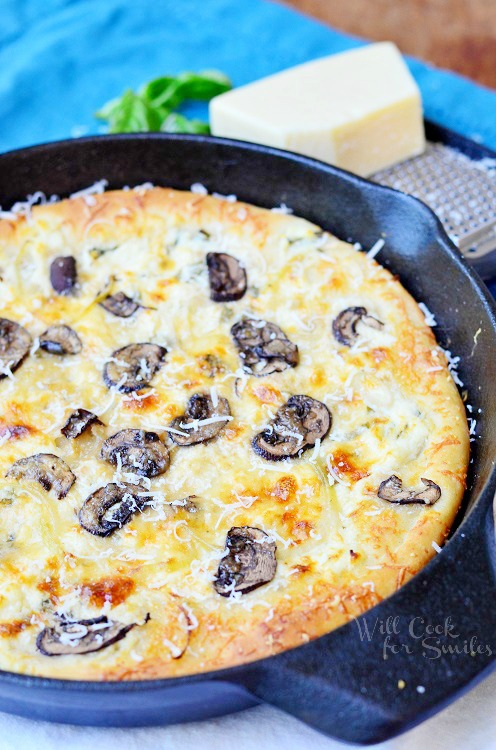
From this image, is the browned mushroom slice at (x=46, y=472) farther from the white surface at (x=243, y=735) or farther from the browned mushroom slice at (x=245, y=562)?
the white surface at (x=243, y=735)

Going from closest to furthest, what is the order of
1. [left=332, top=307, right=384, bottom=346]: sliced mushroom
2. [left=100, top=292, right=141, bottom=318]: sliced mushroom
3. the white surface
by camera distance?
1. the white surface
2. [left=332, top=307, right=384, bottom=346]: sliced mushroom
3. [left=100, top=292, right=141, bottom=318]: sliced mushroom

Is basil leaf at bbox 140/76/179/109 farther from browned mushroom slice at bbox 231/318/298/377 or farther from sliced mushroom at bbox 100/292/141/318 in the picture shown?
browned mushroom slice at bbox 231/318/298/377

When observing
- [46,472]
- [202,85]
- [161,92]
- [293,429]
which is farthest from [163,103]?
[46,472]

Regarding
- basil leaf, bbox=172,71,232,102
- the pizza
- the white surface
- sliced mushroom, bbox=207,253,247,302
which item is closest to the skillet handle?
the pizza

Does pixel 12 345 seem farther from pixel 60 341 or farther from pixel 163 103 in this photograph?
pixel 163 103

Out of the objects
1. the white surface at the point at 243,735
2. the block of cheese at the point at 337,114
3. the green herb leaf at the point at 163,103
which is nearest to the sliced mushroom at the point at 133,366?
the white surface at the point at 243,735

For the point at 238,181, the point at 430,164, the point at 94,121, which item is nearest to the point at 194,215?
the point at 238,181
